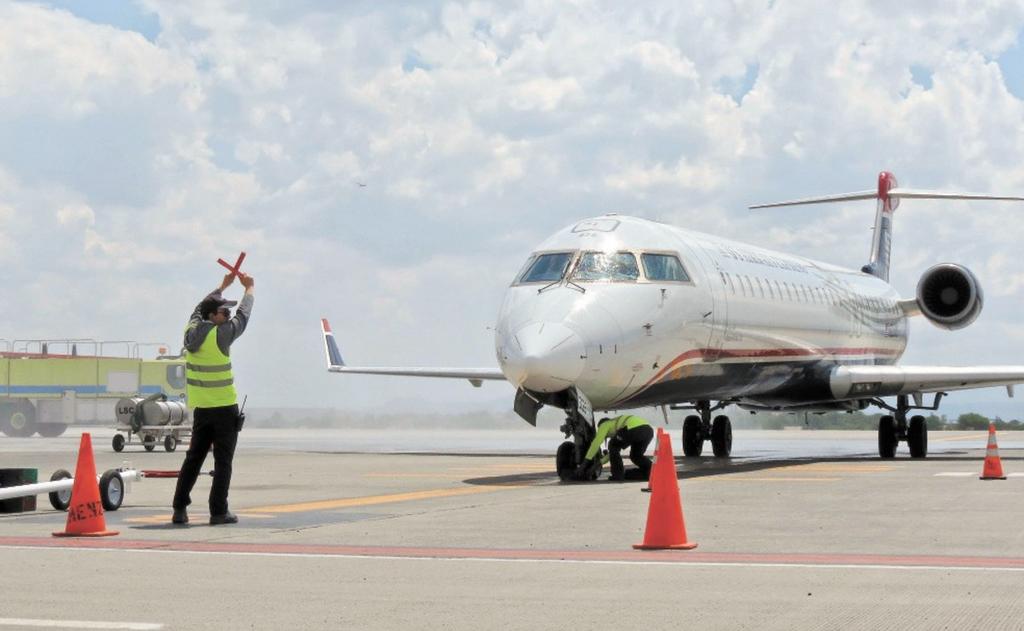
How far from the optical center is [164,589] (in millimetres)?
8281

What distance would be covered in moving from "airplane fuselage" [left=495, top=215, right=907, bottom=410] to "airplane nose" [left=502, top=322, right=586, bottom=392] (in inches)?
0.5

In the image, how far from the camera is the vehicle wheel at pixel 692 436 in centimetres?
2952

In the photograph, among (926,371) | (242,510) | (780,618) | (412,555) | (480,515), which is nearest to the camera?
(780,618)

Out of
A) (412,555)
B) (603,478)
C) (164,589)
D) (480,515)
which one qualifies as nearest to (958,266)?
(603,478)

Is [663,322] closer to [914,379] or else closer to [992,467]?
[992,467]

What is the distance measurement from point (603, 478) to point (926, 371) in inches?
401

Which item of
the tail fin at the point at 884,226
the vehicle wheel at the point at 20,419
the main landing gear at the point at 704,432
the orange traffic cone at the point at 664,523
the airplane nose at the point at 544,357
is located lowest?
the orange traffic cone at the point at 664,523

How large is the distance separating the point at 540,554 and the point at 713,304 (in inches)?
520

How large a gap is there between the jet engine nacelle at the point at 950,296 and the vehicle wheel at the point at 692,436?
5797 mm

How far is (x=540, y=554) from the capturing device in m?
10.1

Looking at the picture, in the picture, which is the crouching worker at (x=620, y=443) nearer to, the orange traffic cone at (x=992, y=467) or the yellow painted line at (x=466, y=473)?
the yellow painted line at (x=466, y=473)

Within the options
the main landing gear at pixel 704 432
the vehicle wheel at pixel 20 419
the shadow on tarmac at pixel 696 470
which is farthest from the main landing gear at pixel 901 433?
the vehicle wheel at pixel 20 419

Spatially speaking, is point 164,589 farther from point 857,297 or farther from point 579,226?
point 857,297

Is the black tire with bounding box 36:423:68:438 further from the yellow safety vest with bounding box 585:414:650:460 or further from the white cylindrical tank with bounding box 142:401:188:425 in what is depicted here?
the yellow safety vest with bounding box 585:414:650:460
